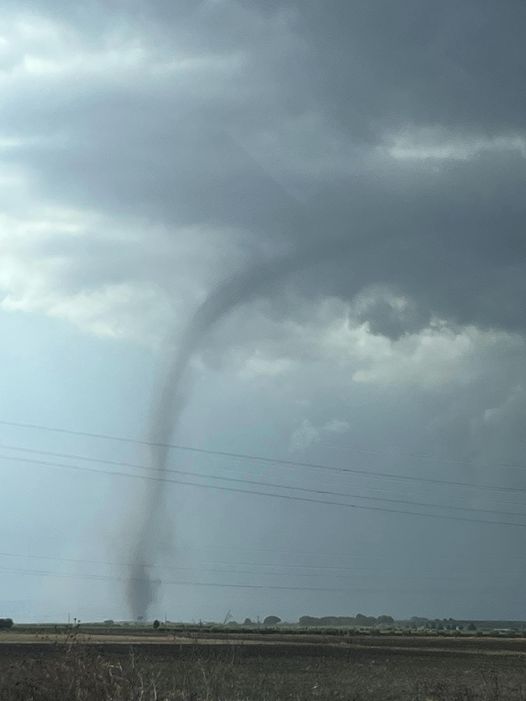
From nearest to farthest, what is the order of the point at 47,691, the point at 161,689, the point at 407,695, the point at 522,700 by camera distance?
1. the point at 47,691
2. the point at 161,689
3. the point at 522,700
4. the point at 407,695

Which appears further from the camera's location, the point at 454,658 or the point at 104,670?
the point at 454,658

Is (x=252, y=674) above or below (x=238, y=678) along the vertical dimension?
below

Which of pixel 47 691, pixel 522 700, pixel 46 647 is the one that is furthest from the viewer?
pixel 46 647

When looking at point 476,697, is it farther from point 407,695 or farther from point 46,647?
point 46,647

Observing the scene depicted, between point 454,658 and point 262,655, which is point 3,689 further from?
point 454,658

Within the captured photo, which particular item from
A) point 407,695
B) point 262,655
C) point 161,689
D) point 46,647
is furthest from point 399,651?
point 161,689

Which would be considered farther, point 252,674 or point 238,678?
point 252,674

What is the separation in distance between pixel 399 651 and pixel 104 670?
59174 millimetres

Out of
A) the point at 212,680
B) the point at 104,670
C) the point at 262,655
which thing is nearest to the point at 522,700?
the point at 212,680

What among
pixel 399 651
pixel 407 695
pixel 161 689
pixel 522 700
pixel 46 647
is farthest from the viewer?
pixel 399 651

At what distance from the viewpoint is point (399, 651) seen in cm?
7756

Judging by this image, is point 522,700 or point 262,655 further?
point 262,655

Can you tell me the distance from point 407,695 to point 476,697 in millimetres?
5018

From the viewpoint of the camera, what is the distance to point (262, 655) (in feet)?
212
